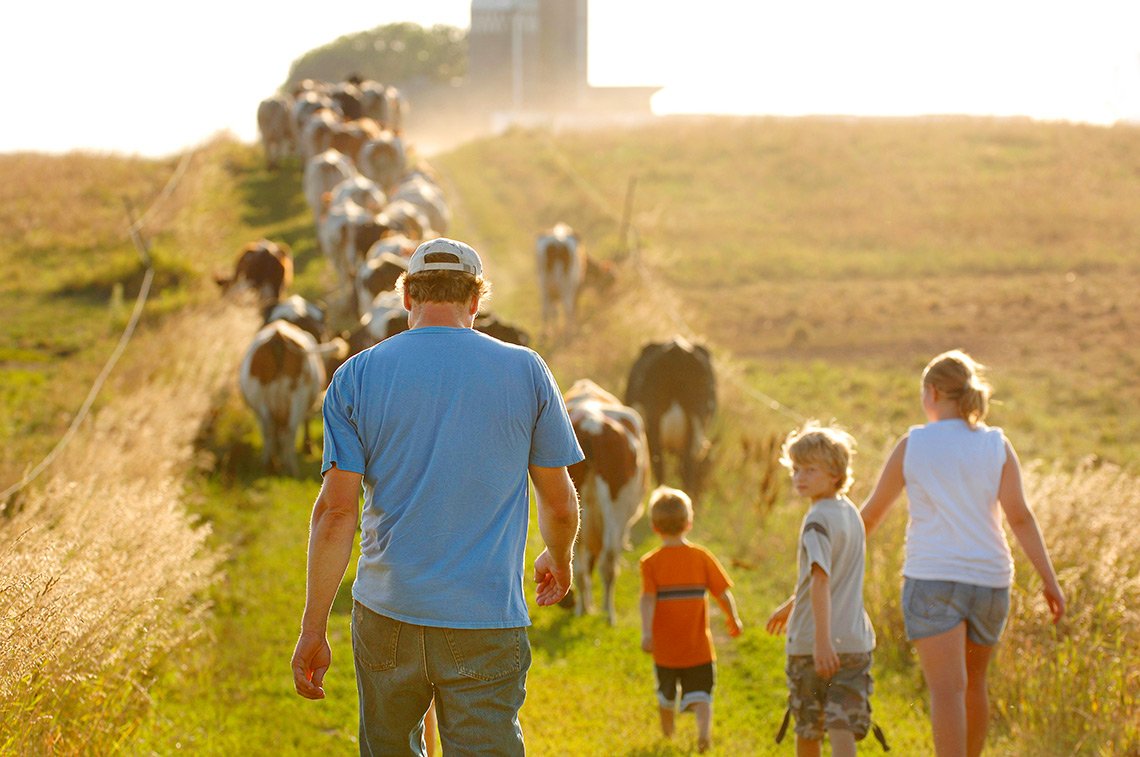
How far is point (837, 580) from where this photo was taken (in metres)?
5.47

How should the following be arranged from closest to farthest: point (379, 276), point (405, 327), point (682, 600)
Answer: point (682, 600), point (405, 327), point (379, 276)

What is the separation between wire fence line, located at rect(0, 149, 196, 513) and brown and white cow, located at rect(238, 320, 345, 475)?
1659mm

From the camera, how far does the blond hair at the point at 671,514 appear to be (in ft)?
21.9

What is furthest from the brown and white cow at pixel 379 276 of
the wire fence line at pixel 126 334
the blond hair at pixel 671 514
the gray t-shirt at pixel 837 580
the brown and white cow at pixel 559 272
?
the gray t-shirt at pixel 837 580

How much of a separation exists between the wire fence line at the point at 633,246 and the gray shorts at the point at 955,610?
781 cm

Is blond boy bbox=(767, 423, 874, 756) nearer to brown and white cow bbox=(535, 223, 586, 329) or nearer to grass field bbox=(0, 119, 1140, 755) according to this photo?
grass field bbox=(0, 119, 1140, 755)

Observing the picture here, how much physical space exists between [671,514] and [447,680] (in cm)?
302

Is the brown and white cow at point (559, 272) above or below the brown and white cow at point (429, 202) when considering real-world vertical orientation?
below

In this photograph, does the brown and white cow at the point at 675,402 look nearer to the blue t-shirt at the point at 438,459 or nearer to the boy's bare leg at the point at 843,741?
the boy's bare leg at the point at 843,741

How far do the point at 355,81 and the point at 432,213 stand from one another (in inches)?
821

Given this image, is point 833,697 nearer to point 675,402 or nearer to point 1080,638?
point 1080,638

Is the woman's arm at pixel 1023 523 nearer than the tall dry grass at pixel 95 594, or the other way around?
Answer: the tall dry grass at pixel 95 594

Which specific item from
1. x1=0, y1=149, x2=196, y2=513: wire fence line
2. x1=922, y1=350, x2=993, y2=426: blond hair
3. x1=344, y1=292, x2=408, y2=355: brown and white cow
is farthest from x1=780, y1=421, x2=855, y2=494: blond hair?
x1=344, y1=292, x2=408, y2=355: brown and white cow

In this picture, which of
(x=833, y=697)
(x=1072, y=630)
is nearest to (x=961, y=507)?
(x=833, y=697)
